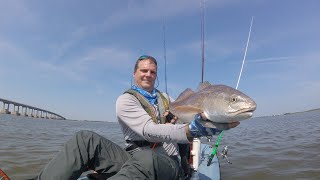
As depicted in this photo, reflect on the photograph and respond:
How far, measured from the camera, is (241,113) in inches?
124

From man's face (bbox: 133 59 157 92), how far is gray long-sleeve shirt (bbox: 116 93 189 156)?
545mm

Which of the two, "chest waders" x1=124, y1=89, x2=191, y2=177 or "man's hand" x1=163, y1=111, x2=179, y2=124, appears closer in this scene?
"chest waders" x1=124, y1=89, x2=191, y2=177

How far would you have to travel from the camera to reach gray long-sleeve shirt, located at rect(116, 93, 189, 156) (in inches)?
155

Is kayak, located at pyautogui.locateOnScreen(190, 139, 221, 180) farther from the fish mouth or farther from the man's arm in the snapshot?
the fish mouth

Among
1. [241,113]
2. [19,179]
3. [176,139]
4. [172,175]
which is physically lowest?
[19,179]

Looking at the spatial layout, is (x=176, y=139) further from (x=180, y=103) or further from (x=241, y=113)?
(x=241, y=113)

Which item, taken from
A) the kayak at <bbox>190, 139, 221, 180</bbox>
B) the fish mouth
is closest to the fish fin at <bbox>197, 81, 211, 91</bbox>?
the fish mouth

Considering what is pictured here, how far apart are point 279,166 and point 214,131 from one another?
631cm

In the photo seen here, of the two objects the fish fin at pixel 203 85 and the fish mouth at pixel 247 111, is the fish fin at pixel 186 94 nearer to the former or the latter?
the fish fin at pixel 203 85

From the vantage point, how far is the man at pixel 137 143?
12.5 feet

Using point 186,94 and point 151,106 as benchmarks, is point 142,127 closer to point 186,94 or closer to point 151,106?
point 151,106

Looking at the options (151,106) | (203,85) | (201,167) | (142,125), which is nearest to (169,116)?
(151,106)

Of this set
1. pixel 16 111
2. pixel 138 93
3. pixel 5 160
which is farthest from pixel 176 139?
pixel 16 111

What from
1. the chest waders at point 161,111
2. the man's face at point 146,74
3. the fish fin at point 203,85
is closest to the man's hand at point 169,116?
the chest waders at point 161,111
